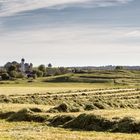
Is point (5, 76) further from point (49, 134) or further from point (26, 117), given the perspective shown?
point (49, 134)

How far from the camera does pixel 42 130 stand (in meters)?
32.0

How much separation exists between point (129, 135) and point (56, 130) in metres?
5.61

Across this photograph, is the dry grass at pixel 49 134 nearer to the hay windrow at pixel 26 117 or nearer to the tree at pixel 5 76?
the hay windrow at pixel 26 117

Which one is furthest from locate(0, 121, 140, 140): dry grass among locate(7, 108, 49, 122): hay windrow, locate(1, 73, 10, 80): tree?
locate(1, 73, 10, 80): tree

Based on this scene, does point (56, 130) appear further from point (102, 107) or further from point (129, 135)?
point (102, 107)

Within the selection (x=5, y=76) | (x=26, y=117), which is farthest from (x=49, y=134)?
(x=5, y=76)

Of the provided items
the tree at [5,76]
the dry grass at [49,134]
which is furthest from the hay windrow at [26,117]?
the tree at [5,76]

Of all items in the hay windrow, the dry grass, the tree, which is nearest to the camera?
the dry grass

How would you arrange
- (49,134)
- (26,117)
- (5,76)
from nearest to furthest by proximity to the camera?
(49,134), (26,117), (5,76)

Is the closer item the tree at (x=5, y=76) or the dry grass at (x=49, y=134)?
the dry grass at (x=49, y=134)

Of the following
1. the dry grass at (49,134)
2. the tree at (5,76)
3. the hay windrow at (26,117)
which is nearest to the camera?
the dry grass at (49,134)

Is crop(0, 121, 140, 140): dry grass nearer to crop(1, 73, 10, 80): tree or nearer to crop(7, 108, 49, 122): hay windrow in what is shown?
crop(7, 108, 49, 122): hay windrow

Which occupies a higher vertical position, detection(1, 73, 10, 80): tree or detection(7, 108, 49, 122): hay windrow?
detection(1, 73, 10, 80): tree

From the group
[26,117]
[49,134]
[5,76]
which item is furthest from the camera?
[5,76]
